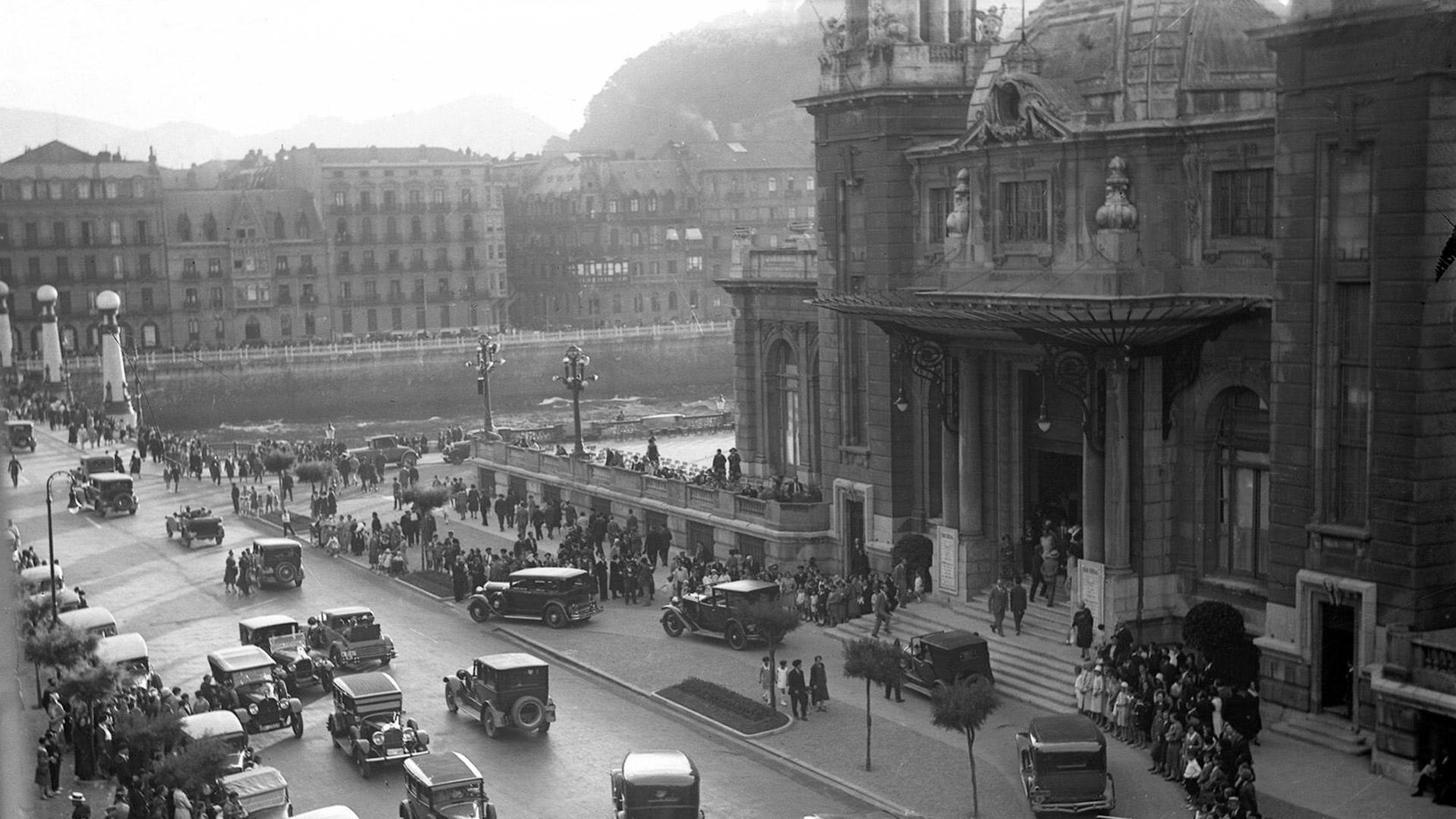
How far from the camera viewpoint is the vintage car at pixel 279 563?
48500 mm

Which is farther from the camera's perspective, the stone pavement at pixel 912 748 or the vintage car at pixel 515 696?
the vintage car at pixel 515 696

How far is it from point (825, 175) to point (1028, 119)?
9058mm

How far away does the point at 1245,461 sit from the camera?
109 feet

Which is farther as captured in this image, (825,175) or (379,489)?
(379,489)

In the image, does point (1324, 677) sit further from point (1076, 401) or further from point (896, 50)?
point (896, 50)

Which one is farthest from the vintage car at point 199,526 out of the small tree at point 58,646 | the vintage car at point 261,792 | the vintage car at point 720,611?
the vintage car at point 261,792

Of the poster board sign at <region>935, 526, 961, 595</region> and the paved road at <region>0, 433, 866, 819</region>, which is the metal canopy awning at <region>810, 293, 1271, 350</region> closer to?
the poster board sign at <region>935, 526, 961, 595</region>

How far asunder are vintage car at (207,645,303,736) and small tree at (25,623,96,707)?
2.80 meters

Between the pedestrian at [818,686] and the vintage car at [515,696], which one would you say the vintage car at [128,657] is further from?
the pedestrian at [818,686]

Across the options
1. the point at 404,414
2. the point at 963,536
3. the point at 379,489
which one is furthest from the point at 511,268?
the point at 963,536

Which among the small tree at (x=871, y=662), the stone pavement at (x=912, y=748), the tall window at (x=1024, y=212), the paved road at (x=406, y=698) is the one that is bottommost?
the paved road at (x=406, y=698)

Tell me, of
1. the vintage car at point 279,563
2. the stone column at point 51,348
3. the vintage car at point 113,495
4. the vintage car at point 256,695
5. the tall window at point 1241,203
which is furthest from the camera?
the stone column at point 51,348

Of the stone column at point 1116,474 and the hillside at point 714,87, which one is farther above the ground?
the hillside at point 714,87

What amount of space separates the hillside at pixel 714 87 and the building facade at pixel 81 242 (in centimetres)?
6518
